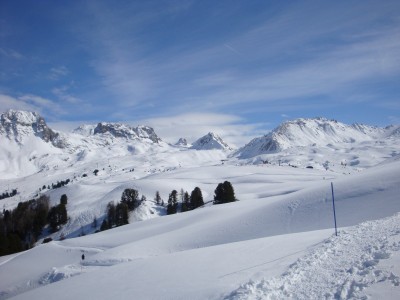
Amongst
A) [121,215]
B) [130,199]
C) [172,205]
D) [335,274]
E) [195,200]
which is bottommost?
[121,215]

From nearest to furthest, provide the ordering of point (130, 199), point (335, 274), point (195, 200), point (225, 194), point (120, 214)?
point (335, 274), point (225, 194), point (120, 214), point (195, 200), point (130, 199)

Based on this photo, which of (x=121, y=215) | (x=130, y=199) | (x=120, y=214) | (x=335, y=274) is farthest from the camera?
(x=130, y=199)

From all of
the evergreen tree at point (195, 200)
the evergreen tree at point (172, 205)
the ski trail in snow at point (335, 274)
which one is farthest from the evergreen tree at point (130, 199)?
the ski trail in snow at point (335, 274)

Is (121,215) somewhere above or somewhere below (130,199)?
below

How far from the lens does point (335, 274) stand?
12.6m

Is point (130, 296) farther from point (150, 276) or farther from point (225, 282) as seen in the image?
point (225, 282)

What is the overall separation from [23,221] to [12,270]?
67.8 metres

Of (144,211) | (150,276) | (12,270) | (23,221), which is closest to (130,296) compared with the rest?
(150,276)

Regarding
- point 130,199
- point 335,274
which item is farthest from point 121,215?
point 335,274

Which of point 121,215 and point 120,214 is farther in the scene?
point 120,214

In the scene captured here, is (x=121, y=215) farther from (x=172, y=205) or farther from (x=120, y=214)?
(x=172, y=205)

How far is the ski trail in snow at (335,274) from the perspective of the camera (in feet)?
36.5

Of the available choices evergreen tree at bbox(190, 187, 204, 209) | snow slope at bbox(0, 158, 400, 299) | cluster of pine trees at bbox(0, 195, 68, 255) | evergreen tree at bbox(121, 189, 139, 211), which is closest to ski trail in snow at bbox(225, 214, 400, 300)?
snow slope at bbox(0, 158, 400, 299)

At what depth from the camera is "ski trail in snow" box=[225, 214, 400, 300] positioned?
1113 centimetres
